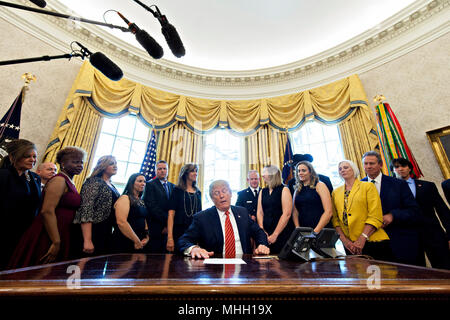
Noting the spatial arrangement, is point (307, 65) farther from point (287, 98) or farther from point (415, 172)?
point (415, 172)

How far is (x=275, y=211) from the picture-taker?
2.36m

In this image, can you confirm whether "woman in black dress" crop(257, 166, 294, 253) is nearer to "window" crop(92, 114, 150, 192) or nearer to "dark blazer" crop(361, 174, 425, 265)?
"dark blazer" crop(361, 174, 425, 265)

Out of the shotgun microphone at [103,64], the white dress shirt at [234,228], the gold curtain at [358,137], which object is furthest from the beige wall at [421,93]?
Result: the shotgun microphone at [103,64]

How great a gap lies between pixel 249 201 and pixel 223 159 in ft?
7.92

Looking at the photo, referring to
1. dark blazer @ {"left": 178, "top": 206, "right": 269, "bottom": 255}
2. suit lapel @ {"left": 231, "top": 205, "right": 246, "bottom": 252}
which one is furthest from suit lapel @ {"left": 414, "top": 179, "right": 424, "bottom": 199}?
suit lapel @ {"left": 231, "top": 205, "right": 246, "bottom": 252}

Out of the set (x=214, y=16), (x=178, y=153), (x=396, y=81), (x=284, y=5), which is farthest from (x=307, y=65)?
(x=178, y=153)

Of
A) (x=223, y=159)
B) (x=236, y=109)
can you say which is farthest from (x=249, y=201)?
(x=236, y=109)

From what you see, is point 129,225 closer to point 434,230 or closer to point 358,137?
point 434,230

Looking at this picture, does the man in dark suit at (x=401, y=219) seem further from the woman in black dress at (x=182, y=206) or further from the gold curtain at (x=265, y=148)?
the gold curtain at (x=265, y=148)

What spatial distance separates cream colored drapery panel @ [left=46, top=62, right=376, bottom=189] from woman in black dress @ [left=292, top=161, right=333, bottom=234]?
2429 mm

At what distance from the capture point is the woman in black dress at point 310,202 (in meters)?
2.08

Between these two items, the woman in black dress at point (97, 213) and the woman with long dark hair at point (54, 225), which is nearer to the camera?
the woman with long dark hair at point (54, 225)

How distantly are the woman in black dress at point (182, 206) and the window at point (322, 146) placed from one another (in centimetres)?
294

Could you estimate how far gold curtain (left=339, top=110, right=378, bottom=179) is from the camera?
3997mm
